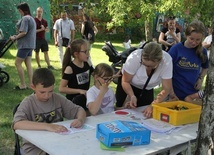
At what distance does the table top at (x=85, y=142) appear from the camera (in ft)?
6.81

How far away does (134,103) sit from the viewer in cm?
315

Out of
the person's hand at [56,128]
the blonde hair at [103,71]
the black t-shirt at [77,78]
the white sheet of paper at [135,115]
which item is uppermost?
the blonde hair at [103,71]

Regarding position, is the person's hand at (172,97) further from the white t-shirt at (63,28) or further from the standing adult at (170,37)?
the white t-shirt at (63,28)

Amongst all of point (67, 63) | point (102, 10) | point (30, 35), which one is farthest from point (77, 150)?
point (102, 10)

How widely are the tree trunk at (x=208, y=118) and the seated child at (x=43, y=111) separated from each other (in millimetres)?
918

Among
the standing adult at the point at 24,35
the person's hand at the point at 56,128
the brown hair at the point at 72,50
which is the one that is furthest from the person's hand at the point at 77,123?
the standing adult at the point at 24,35

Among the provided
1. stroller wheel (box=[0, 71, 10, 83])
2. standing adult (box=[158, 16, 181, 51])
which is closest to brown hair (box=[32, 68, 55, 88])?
stroller wheel (box=[0, 71, 10, 83])

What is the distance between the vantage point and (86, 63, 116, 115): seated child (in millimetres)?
2945

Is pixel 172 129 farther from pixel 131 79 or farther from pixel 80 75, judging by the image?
pixel 80 75

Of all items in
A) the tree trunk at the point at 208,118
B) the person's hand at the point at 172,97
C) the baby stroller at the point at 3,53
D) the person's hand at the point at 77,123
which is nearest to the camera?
the tree trunk at the point at 208,118

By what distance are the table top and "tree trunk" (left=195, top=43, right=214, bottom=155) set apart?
9.8 inches

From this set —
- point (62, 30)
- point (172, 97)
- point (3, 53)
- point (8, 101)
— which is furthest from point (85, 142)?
point (62, 30)

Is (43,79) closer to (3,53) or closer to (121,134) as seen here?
(121,134)

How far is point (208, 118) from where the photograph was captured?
6.79ft
